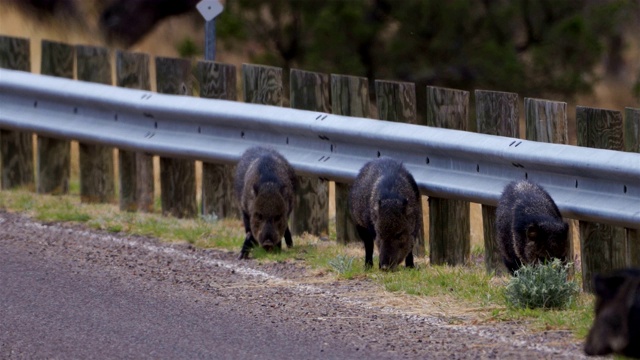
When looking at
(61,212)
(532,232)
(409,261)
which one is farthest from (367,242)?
(61,212)

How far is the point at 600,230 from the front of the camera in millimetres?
7910

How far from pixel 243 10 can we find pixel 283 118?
8.05m

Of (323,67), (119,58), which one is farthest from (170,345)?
(323,67)

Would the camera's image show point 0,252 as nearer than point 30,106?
Yes

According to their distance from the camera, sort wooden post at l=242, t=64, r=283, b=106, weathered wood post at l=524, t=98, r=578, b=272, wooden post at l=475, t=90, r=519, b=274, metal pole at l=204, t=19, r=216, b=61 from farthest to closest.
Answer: metal pole at l=204, t=19, r=216, b=61, wooden post at l=242, t=64, r=283, b=106, wooden post at l=475, t=90, r=519, b=274, weathered wood post at l=524, t=98, r=578, b=272

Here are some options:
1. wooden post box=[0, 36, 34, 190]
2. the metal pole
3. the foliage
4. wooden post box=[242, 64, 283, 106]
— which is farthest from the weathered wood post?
the foliage

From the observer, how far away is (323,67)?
17047 mm

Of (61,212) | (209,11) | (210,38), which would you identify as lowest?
(61,212)

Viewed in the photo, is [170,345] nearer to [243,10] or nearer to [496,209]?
[496,209]

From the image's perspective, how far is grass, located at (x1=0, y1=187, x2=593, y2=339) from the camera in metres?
7.04

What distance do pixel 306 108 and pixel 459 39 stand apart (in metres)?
7.15

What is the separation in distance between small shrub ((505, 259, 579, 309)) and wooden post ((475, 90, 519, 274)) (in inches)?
51.7

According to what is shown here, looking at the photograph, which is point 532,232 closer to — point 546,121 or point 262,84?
point 546,121

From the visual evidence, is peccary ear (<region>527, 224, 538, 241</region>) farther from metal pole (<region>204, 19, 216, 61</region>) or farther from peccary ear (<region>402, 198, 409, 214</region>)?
metal pole (<region>204, 19, 216, 61</region>)
